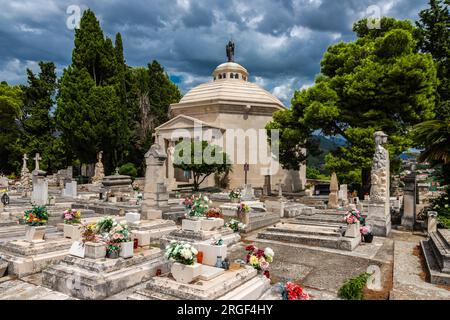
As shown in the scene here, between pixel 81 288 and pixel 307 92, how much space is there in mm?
21217

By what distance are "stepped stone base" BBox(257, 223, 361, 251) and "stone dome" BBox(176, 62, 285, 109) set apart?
81.6ft

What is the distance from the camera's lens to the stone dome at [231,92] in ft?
119

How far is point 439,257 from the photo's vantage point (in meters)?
8.00

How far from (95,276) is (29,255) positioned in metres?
2.67

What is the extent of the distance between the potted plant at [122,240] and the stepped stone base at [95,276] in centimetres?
16

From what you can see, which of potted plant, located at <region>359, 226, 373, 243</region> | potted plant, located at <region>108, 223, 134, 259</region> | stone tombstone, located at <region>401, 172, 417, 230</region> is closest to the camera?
potted plant, located at <region>108, 223, 134, 259</region>

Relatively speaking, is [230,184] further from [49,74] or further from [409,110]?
[49,74]

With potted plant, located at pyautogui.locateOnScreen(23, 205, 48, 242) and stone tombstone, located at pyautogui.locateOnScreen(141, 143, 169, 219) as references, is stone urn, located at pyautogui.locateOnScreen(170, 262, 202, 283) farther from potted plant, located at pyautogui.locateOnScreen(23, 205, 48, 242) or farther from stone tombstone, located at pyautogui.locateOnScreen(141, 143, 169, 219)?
stone tombstone, located at pyautogui.locateOnScreen(141, 143, 169, 219)

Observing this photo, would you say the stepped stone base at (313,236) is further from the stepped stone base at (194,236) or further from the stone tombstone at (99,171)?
the stone tombstone at (99,171)

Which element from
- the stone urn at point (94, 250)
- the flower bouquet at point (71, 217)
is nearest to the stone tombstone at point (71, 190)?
the flower bouquet at point (71, 217)

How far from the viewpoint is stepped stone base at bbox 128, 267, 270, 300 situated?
5.11 meters

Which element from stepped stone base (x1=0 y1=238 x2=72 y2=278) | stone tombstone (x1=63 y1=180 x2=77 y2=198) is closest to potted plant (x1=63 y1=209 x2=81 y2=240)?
stepped stone base (x1=0 y1=238 x2=72 y2=278)

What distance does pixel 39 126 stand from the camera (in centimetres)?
3969
